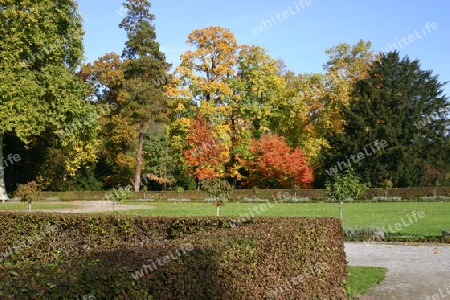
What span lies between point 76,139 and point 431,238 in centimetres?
2377

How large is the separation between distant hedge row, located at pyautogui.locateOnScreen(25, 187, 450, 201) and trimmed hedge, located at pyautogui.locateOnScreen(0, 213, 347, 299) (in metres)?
28.8

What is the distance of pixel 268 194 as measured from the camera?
3991 centimetres

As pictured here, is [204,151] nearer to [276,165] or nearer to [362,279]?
[276,165]

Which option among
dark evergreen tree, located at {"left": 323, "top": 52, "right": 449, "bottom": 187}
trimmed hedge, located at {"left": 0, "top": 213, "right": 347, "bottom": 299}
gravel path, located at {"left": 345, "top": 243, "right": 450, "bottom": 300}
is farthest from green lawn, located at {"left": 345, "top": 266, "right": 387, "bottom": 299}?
dark evergreen tree, located at {"left": 323, "top": 52, "right": 449, "bottom": 187}

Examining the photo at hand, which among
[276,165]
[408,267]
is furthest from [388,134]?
[408,267]

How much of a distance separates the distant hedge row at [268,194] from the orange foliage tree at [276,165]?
75.7 inches

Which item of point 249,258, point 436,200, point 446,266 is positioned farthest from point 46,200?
point 249,258

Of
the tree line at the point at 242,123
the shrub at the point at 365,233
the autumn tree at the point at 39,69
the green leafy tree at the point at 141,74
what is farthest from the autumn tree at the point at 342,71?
the shrub at the point at 365,233

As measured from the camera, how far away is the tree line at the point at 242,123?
41.4 m

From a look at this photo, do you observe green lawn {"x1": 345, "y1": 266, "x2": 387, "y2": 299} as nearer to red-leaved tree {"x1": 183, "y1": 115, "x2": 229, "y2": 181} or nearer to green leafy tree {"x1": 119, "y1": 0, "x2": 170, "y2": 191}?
red-leaved tree {"x1": 183, "y1": 115, "x2": 229, "y2": 181}

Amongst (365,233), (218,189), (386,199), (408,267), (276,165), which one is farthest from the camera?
(276,165)

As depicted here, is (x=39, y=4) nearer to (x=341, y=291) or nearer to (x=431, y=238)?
(x=431, y=238)

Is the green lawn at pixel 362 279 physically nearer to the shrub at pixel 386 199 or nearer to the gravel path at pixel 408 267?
the gravel path at pixel 408 267

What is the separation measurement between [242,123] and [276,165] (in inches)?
277
